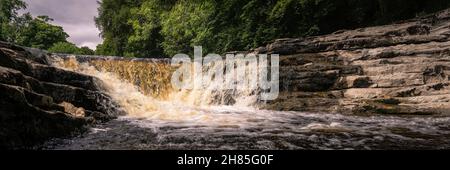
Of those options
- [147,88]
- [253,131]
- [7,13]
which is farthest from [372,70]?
[7,13]

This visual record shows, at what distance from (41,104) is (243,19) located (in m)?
14.5

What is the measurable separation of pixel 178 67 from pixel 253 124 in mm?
8939

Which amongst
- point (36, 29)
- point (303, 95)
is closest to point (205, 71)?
point (303, 95)

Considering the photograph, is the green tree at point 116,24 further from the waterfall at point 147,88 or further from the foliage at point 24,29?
the waterfall at point 147,88

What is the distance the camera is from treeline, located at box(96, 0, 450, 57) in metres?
17.1

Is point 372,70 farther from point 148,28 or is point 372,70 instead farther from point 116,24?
point 116,24

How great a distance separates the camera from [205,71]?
14703 mm

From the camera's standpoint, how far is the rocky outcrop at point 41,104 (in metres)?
5.25

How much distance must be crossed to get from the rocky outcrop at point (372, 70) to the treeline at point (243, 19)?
428 cm

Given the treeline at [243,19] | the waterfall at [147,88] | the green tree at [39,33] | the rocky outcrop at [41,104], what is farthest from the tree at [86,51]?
the rocky outcrop at [41,104]

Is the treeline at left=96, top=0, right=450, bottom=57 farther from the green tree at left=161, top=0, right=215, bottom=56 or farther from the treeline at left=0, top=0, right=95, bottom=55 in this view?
the treeline at left=0, top=0, right=95, bottom=55

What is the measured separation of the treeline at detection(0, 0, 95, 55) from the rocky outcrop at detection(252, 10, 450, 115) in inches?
1081

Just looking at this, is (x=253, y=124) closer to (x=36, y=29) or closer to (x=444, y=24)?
(x=444, y=24)

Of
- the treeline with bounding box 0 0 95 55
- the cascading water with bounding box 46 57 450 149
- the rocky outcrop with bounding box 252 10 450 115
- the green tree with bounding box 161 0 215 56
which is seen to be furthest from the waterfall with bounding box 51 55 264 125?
the treeline with bounding box 0 0 95 55
